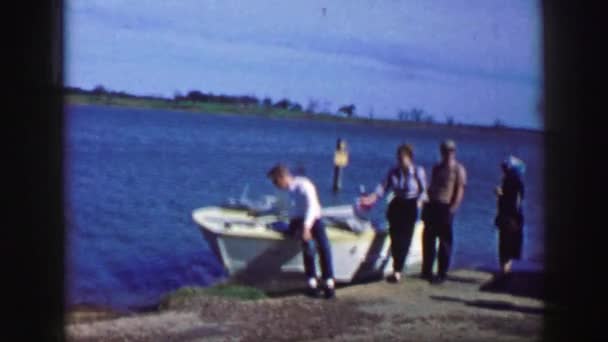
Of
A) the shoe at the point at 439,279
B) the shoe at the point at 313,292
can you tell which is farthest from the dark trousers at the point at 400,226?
the shoe at the point at 313,292

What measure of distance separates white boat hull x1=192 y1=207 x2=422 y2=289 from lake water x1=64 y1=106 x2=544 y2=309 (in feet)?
0.33

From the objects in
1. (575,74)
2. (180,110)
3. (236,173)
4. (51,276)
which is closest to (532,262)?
(575,74)

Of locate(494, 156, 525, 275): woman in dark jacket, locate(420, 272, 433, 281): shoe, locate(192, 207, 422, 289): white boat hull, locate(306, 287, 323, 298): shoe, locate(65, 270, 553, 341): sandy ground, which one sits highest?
locate(494, 156, 525, 275): woman in dark jacket

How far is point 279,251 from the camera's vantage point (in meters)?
4.57

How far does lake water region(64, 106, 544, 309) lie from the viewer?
13.1 ft

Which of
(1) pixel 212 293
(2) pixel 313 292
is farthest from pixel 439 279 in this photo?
(1) pixel 212 293

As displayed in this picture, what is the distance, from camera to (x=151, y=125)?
400 cm

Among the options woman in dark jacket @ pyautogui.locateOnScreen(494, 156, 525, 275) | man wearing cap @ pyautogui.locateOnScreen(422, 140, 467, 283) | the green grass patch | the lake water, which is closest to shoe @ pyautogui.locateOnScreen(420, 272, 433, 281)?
man wearing cap @ pyautogui.locateOnScreen(422, 140, 467, 283)

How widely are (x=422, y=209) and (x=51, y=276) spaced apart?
1703 mm

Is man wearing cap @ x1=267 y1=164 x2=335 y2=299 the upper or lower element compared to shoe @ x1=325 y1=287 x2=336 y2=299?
upper

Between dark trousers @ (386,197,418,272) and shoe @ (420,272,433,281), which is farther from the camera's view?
shoe @ (420,272,433,281)

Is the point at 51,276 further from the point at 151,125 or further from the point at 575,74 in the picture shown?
the point at 575,74

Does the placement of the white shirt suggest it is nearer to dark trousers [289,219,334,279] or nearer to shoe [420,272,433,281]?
dark trousers [289,219,334,279]

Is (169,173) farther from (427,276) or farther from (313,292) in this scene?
(427,276)
